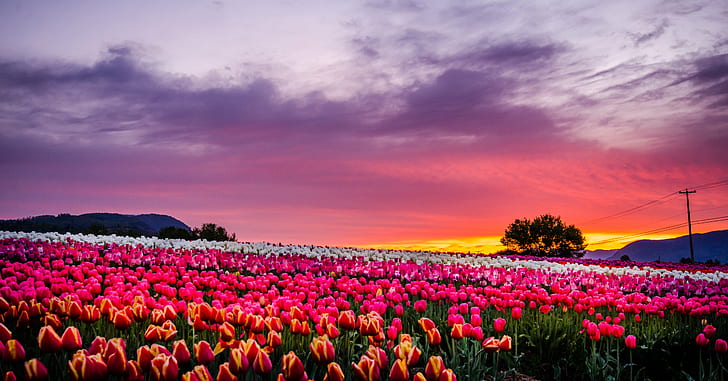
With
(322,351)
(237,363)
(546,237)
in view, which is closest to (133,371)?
(237,363)

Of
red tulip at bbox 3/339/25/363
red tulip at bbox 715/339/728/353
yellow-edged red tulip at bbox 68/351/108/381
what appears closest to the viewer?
yellow-edged red tulip at bbox 68/351/108/381

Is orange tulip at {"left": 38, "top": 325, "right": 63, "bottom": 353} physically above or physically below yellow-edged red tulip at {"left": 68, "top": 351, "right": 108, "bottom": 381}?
above

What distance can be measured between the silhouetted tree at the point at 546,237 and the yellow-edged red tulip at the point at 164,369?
59.6 metres

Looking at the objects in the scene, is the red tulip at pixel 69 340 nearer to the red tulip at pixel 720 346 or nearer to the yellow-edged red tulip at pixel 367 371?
the yellow-edged red tulip at pixel 367 371

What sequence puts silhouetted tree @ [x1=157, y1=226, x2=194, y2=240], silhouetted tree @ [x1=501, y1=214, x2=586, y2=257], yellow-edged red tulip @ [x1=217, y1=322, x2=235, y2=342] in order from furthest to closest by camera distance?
silhouetted tree @ [x1=501, y1=214, x2=586, y2=257], silhouetted tree @ [x1=157, y1=226, x2=194, y2=240], yellow-edged red tulip @ [x1=217, y1=322, x2=235, y2=342]

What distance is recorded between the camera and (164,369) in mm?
3600

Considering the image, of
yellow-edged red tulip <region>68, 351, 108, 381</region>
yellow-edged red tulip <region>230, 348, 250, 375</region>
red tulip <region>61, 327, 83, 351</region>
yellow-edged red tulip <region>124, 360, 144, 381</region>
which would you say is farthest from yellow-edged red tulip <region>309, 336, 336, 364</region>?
red tulip <region>61, 327, 83, 351</region>

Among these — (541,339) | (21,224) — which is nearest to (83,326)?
(541,339)

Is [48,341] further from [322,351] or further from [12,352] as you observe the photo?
[322,351]

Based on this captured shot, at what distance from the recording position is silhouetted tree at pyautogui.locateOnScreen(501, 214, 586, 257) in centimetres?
5997

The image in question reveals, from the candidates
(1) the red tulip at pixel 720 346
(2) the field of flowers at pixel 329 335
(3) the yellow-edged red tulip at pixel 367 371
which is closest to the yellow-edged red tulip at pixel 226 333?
(2) the field of flowers at pixel 329 335

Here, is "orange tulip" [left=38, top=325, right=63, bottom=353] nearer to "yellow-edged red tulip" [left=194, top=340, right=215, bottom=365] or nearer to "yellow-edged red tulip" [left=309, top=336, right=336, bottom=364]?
"yellow-edged red tulip" [left=194, top=340, right=215, bottom=365]

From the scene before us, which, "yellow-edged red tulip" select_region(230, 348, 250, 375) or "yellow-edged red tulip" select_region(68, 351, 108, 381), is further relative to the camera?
"yellow-edged red tulip" select_region(230, 348, 250, 375)

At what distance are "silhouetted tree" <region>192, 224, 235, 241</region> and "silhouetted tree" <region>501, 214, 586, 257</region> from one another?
34738mm
